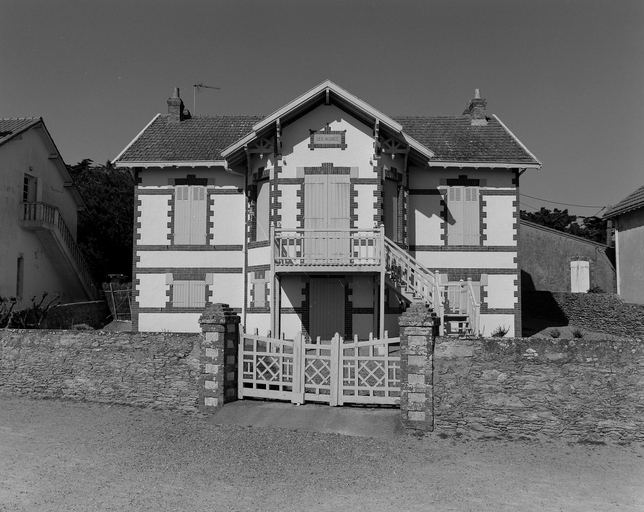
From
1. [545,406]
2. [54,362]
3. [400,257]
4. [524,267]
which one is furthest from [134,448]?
[524,267]

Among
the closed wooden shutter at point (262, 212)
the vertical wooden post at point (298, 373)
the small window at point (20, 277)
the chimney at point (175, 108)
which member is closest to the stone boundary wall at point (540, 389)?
the vertical wooden post at point (298, 373)

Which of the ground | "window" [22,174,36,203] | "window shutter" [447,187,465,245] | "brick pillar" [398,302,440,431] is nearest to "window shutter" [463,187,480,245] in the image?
"window shutter" [447,187,465,245]

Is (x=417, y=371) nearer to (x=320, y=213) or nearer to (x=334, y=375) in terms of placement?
(x=334, y=375)

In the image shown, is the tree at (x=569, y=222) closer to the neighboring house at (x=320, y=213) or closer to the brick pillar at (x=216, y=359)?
the neighboring house at (x=320, y=213)

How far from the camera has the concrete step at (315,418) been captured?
11062 mm

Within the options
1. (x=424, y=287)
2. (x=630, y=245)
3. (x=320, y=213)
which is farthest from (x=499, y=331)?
(x=630, y=245)

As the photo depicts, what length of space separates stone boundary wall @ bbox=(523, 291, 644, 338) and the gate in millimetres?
14783

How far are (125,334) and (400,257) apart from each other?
308 inches

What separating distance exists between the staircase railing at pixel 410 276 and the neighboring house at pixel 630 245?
45.9 ft

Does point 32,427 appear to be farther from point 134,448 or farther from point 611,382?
point 611,382

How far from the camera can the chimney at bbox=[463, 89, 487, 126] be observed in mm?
23594

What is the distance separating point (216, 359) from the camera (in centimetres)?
1248

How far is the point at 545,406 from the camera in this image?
415 inches

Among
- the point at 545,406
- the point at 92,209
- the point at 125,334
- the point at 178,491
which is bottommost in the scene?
the point at 178,491
